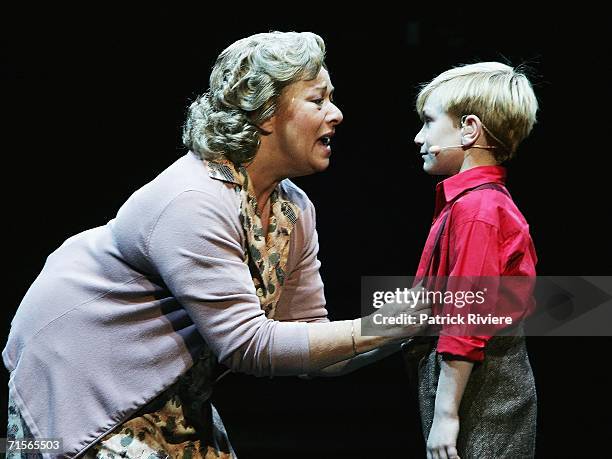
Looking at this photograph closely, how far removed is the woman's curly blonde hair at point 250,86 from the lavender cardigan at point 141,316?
70mm

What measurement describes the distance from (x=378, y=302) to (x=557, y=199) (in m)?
1.20

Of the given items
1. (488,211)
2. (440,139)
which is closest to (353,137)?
(440,139)

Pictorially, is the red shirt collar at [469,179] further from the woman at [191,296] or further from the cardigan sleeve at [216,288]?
the cardigan sleeve at [216,288]

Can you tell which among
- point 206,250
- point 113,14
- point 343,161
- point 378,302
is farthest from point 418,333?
point 113,14

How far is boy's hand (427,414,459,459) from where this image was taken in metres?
1.64

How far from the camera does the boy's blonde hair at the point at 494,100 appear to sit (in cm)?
177

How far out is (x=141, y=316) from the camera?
1781 mm

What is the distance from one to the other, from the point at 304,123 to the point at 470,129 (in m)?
0.33

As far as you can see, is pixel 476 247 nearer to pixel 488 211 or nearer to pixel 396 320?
pixel 488 211

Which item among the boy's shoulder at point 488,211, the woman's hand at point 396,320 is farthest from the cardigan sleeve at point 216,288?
the boy's shoulder at point 488,211

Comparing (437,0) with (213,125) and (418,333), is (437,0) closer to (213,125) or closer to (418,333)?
(213,125)

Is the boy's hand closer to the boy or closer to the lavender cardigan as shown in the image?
the boy

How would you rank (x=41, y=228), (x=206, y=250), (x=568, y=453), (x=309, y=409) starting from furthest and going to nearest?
(x=309, y=409) < (x=568, y=453) < (x=41, y=228) < (x=206, y=250)

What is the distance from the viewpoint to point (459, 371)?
65.1 inches
